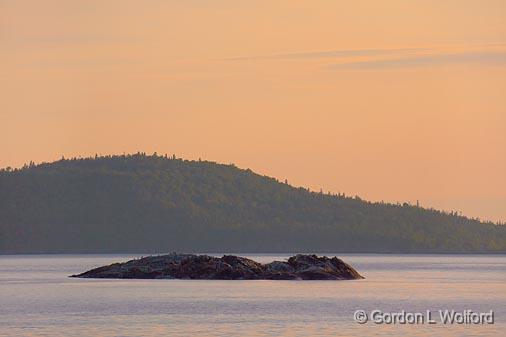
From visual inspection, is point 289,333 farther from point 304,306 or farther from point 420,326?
point 304,306

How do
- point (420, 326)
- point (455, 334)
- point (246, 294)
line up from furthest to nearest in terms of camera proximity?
point (246, 294)
point (420, 326)
point (455, 334)

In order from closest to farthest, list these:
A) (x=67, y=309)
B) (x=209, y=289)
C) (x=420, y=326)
A: (x=420, y=326) → (x=67, y=309) → (x=209, y=289)

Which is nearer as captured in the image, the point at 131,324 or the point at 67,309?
the point at 131,324

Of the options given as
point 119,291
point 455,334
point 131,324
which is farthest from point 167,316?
point 119,291

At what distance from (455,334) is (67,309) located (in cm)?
4430

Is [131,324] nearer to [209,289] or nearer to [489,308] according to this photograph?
[489,308]

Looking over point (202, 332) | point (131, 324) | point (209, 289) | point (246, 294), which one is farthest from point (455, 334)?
point (209, 289)

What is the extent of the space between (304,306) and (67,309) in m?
23.0

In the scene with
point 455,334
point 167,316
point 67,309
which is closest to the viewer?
point 455,334

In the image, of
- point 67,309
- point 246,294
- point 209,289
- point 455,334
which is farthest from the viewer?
point 209,289

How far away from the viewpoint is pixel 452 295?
177125mm

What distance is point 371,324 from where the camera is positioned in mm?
124250

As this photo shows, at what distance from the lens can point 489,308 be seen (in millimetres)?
151250

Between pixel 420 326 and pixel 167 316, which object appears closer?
pixel 420 326
